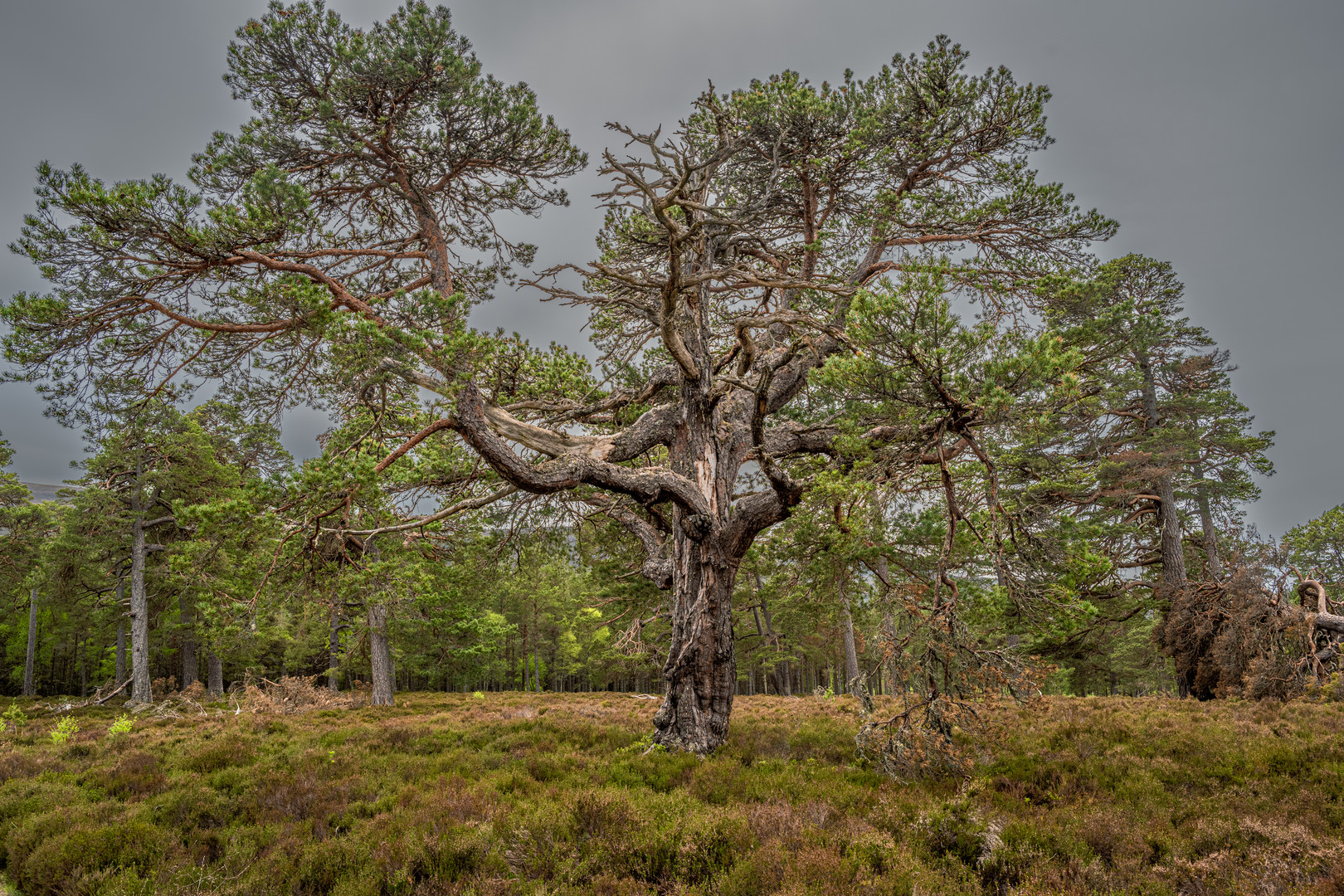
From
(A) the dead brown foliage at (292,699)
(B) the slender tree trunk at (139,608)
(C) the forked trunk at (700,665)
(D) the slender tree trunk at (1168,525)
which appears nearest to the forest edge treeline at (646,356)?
(C) the forked trunk at (700,665)

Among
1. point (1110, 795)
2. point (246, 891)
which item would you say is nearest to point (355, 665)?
point (246, 891)

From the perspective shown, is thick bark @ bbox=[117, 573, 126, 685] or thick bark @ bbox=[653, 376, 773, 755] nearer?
thick bark @ bbox=[653, 376, 773, 755]

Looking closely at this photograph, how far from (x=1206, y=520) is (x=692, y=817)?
21716mm

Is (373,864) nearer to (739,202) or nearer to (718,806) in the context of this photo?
(718,806)

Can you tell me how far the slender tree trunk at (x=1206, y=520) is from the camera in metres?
16.2

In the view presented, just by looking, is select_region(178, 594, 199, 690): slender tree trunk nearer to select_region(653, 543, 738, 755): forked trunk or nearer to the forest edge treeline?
the forest edge treeline

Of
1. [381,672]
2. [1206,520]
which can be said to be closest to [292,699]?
[381,672]

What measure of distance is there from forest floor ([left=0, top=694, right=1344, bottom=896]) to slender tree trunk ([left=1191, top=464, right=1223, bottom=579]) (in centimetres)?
819

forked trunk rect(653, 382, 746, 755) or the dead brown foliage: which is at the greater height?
forked trunk rect(653, 382, 746, 755)

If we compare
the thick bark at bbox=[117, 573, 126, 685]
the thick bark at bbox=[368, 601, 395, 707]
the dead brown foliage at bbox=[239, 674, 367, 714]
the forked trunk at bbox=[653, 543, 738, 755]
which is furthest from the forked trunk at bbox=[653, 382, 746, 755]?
the thick bark at bbox=[117, 573, 126, 685]

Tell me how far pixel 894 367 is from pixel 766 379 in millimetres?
2500

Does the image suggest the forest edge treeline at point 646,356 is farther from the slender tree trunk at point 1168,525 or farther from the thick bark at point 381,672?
the thick bark at point 381,672

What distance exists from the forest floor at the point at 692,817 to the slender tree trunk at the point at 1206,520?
8.19 meters

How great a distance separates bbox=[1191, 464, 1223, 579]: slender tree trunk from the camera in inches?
639
